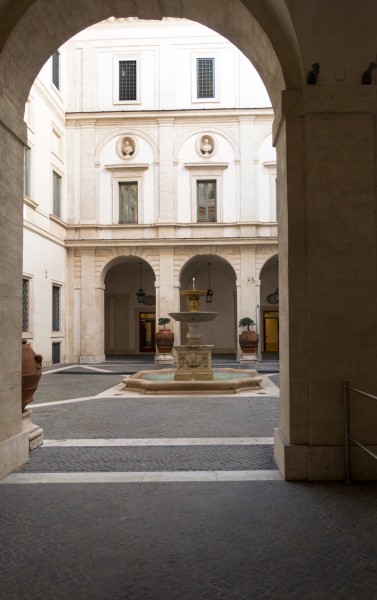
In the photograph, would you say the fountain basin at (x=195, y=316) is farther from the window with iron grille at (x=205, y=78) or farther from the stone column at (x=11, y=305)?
the window with iron grille at (x=205, y=78)

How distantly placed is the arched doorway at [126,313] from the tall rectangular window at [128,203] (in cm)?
568

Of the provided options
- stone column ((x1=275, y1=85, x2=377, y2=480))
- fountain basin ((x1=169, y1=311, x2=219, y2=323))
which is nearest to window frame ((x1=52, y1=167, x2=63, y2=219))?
fountain basin ((x1=169, y1=311, x2=219, y2=323))

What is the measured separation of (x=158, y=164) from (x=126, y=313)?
9252mm

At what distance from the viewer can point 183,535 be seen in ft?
11.6

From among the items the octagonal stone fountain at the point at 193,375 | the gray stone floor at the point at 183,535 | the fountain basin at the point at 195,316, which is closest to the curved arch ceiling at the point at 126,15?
the gray stone floor at the point at 183,535

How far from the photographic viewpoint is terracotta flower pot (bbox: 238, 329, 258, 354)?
68.9ft

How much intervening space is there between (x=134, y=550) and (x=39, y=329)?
16.3 m

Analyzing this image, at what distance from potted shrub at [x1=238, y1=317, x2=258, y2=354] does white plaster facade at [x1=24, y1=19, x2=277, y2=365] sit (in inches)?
49.8

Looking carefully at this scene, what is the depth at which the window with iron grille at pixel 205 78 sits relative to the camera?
23.0 metres

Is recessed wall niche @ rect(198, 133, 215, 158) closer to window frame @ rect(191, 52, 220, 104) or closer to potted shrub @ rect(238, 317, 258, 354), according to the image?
window frame @ rect(191, 52, 220, 104)

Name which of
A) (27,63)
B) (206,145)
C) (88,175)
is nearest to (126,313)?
(88,175)

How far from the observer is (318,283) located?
4.79m

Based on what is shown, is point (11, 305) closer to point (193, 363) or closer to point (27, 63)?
point (27, 63)

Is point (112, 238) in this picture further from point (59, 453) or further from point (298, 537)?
point (298, 537)
